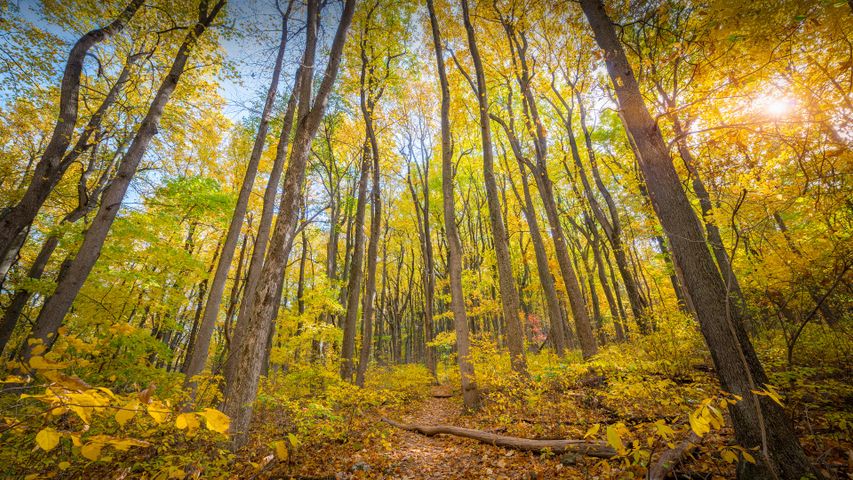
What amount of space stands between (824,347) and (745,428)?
15.0 ft

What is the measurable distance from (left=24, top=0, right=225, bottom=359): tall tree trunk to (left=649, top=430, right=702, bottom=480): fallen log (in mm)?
8219

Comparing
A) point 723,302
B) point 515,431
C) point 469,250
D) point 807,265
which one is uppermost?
point 469,250

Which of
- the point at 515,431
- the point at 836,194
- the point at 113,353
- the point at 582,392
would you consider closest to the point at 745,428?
the point at 515,431

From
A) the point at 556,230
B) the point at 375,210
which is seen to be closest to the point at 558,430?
the point at 556,230

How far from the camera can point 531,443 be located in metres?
4.41

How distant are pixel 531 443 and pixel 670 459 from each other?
176 cm

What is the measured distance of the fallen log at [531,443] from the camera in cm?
378

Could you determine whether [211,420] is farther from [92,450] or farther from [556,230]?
[556,230]

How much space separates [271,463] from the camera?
4211 millimetres

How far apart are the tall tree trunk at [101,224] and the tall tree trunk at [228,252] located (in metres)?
1.91

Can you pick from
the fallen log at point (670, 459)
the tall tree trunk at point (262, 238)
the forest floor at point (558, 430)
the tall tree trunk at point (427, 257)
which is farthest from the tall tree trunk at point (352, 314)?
the fallen log at point (670, 459)

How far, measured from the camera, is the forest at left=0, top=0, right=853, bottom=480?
10.1 ft

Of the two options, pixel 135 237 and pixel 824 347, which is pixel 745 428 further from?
pixel 135 237

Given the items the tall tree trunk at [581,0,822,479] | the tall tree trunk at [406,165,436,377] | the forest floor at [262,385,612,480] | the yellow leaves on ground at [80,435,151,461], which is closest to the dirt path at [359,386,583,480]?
the forest floor at [262,385,612,480]
